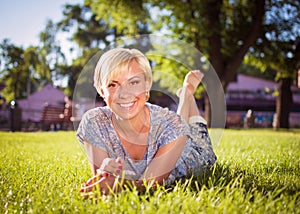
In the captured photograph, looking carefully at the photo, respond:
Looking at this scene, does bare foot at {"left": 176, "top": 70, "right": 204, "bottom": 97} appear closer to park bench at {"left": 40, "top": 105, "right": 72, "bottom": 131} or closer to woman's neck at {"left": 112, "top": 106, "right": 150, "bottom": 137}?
woman's neck at {"left": 112, "top": 106, "right": 150, "bottom": 137}

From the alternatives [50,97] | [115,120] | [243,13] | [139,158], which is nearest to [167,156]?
[139,158]

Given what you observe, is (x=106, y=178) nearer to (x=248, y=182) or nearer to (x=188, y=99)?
(x=248, y=182)

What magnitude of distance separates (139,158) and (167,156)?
0.30m

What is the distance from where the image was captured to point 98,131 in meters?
2.07

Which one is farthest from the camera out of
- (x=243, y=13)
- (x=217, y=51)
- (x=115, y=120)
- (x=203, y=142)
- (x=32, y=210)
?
(x=243, y=13)

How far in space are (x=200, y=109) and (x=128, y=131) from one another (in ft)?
70.6

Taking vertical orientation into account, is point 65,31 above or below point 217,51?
above

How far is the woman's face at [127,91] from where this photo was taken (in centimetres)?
201

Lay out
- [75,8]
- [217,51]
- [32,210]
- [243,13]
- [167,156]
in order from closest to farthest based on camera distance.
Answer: [32,210] < [167,156] < [217,51] < [243,13] < [75,8]

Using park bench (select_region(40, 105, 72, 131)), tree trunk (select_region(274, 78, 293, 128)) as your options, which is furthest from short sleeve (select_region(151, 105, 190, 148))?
tree trunk (select_region(274, 78, 293, 128))

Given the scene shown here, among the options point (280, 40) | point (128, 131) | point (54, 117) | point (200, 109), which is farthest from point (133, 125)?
point (200, 109)

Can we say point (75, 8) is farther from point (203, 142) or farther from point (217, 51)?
point (203, 142)

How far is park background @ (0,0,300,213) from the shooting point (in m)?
1.75

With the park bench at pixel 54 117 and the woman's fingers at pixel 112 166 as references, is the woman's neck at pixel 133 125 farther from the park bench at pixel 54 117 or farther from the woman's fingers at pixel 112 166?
the park bench at pixel 54 117
